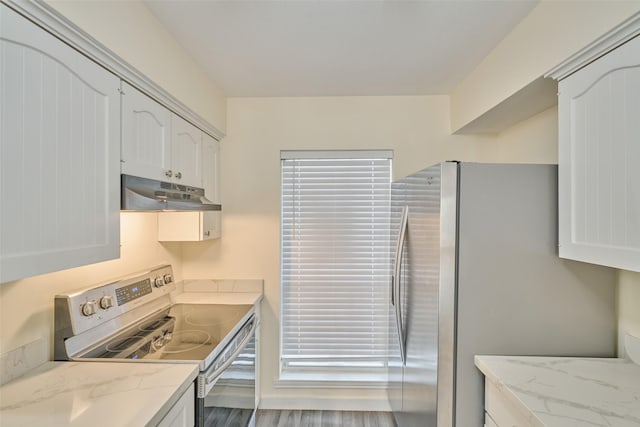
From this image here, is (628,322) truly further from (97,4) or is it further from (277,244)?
(97,4)

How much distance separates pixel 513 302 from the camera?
1414 mm

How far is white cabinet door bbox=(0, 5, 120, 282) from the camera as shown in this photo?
888 millimetres

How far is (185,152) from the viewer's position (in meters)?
1.95

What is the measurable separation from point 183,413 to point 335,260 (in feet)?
5.01

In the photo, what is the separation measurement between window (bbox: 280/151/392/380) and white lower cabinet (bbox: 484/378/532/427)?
120 centimetres

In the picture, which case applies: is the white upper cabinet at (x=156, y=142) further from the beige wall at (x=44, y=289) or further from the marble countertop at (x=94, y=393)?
the marble countertop at (x=94, y=393)

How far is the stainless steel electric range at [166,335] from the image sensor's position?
136 centimetres

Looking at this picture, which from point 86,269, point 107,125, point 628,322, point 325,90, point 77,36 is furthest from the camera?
point 325,90

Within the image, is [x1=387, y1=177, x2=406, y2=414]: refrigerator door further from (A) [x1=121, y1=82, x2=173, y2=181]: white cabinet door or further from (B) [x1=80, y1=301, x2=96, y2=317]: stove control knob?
(B) [x1=80, y1=301, x2=96, y2=317]: stove control knob

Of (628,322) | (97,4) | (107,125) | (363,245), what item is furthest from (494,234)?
(97,4)

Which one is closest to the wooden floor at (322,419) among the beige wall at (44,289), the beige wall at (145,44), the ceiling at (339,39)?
the beige wall at (44,289)

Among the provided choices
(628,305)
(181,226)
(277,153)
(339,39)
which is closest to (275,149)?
(277,153)

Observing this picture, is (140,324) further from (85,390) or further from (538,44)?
(538,44)

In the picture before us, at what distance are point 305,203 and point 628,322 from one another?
1947 mm
